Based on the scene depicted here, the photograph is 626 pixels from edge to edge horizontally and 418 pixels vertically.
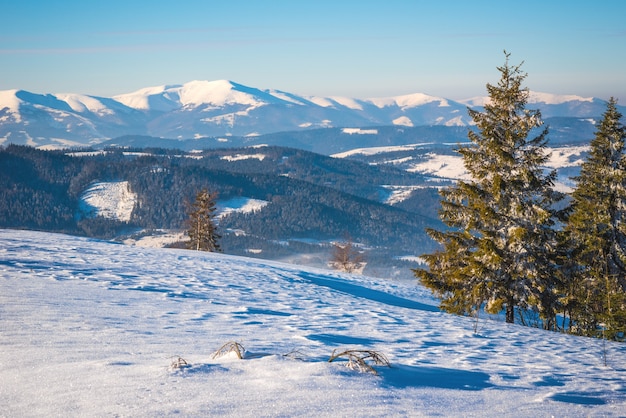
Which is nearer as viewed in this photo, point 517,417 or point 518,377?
point 517,417

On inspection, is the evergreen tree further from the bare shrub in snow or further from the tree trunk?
the bare shrub in snow

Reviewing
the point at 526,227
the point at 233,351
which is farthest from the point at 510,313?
the point at 233,351

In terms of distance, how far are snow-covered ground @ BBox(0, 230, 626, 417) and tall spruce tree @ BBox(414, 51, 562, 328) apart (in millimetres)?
5514

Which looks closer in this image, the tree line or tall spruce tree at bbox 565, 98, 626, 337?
the tree line

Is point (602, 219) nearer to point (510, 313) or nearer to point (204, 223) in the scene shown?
point (510, 313)

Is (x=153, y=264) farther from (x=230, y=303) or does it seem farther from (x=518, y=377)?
(x=518, y=377)

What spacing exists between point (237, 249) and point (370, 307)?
168 metres

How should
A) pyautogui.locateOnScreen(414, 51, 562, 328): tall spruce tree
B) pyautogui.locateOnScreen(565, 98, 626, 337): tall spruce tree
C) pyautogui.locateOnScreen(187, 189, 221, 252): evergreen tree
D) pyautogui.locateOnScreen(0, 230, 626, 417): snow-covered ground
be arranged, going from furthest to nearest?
pyautogui.locateOnScreen(187, 189, 221, 252): evergreen tree → pyautogui.locateOnScreen(565, 98, 626, 337): tall spruce tree → pyautogui.locateOnScreen(414, 51, 562, 328): tall spruce tree → pyautogui.locateOnScreen(0, 230, 626, 417): snow-covered ground

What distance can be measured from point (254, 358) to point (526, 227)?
14.6 metres

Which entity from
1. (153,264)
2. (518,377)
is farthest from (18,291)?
(518,377)

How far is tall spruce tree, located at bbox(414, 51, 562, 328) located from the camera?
17984 millimetres

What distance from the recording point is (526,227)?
18172 mm

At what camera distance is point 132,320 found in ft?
30.5

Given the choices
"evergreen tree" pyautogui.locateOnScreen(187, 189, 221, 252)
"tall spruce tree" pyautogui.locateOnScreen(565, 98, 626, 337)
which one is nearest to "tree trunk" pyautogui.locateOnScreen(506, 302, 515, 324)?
"tall spruce tree" pyautogui.locateOnScreen(565, 98, 626, 337)
